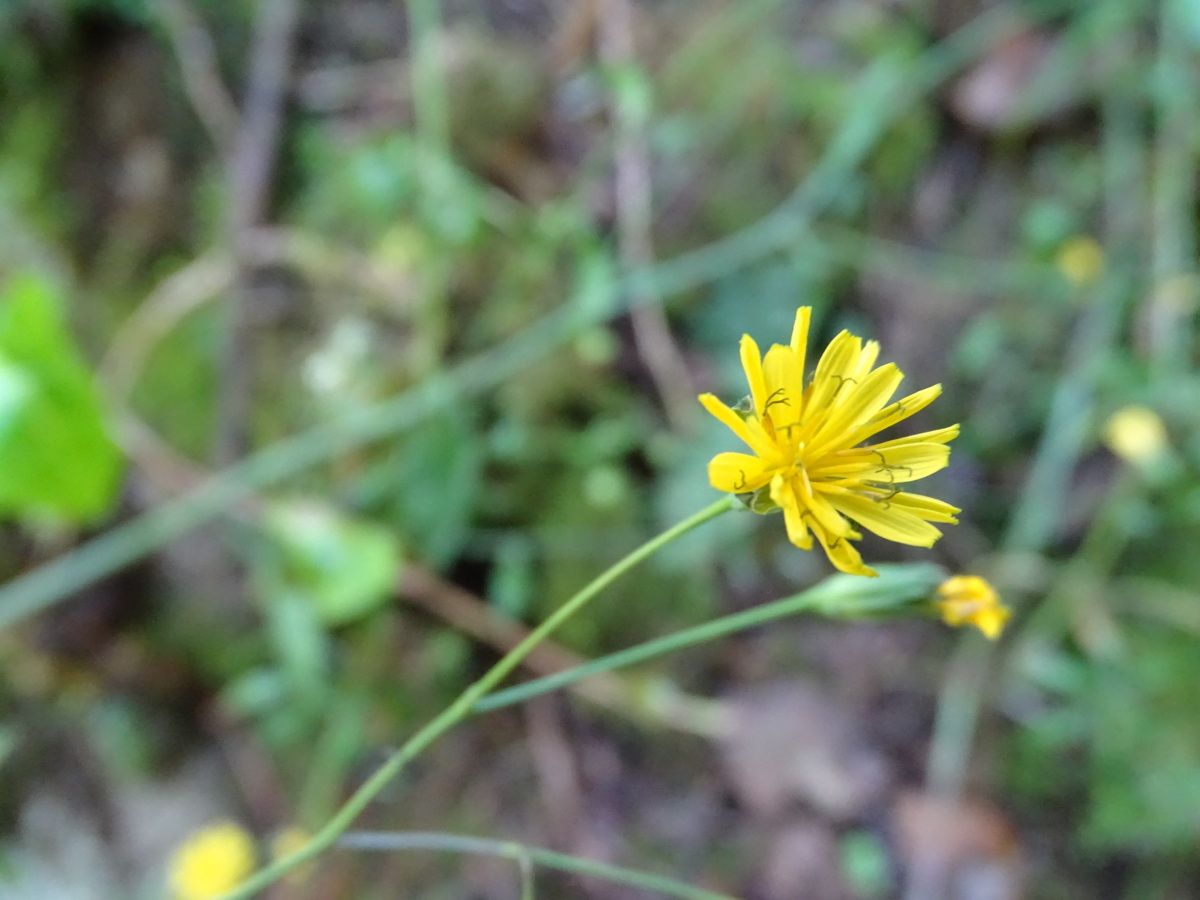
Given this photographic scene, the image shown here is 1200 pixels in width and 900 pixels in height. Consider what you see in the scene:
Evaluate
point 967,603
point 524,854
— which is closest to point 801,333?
point 967,603

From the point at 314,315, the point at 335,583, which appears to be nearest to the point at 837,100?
the point at 314,315

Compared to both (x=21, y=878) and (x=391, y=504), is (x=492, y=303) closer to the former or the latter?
(x=391, y=504)

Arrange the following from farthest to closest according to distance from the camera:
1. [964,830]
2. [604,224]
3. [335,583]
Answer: [604,224] < [964,830] < [335,583]

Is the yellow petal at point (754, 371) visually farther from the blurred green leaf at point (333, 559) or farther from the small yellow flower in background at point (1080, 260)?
the small yellow flower in background at point (1080, 260)

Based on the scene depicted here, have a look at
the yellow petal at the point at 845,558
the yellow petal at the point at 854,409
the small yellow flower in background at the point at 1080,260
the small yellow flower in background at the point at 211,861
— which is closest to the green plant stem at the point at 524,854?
the yellow petal at the point at 845,558

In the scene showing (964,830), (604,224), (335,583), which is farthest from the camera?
(604,224)

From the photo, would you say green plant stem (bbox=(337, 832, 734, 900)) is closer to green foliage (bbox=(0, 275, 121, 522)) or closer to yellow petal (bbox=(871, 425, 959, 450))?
yellow petal (bbox=(871, 425, 959, 450))

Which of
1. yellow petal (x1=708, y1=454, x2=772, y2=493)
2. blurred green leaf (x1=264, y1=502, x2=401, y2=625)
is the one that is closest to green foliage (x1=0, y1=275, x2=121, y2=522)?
blurred green leaf (x1=264, y1=502, x2=401, y2=625)
